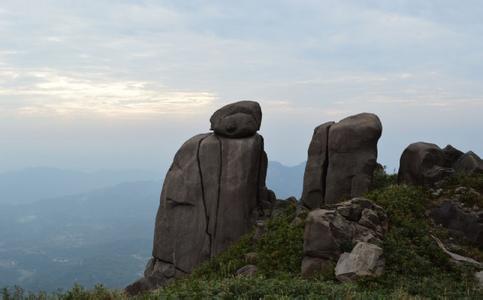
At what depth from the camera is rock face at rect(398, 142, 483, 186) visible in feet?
95.8

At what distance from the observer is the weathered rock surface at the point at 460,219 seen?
77.2ft

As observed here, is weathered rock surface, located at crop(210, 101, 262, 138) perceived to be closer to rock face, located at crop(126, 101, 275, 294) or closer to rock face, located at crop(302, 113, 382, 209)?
rock face, located at crop(126, 101, 275, 294)

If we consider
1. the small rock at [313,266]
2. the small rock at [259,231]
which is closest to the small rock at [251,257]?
the small rock at [259,231]

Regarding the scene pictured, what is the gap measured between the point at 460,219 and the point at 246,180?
14332mm

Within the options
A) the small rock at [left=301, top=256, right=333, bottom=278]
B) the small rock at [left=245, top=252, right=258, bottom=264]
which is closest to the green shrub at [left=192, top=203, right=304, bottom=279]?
the small rock at [left=245, top=252, right=258, bottom=264]

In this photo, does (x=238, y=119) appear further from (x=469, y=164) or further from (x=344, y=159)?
(x=469, y=164)

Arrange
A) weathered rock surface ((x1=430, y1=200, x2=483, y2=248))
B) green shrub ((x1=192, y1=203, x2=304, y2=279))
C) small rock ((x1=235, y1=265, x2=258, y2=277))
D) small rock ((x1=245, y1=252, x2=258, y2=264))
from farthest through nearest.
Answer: weathered rock surface ((x1=430, y1=200, x2=483, y2=248)) < small rock ((x1=245, y1=252, x2=258, y2=264)) < small rock ((x1=235, y1=265, x2=258, y2=277)) < green shrub ((x1=192, y1=203, x2=304, y2=279))

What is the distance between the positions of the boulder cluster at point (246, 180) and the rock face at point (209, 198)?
0.07 metres

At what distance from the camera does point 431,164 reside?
2984cm

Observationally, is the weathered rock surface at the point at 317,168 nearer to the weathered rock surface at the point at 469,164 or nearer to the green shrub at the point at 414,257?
the green shrub at the point at 414,257

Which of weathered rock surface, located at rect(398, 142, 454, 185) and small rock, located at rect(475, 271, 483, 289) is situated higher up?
weathered rock surface, located at rect(398, 142, 454, 185)

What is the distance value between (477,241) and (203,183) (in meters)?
18.1

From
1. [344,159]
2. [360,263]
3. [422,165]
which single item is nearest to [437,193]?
[422,165]

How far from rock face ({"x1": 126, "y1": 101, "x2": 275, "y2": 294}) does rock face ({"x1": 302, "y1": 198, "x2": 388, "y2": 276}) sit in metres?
12.6
